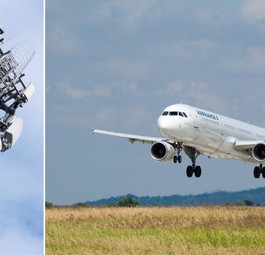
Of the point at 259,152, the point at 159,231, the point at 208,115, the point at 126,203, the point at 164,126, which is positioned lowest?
the point at 159,231

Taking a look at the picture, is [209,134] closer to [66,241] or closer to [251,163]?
[251,163]

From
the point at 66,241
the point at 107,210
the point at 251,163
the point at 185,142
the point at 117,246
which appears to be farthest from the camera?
the point at 251,163

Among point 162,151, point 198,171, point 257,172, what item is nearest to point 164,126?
point 162,151

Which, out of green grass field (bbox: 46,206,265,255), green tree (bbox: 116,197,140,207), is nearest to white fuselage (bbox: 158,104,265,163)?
green tree (bbox: 116,197,140,207)

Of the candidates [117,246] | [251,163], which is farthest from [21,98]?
[251,163]

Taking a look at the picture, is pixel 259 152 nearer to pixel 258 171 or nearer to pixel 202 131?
pixel 258 171

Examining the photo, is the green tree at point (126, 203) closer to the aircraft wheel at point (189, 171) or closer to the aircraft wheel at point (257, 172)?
the aircraft wheel at point (189, 171)
